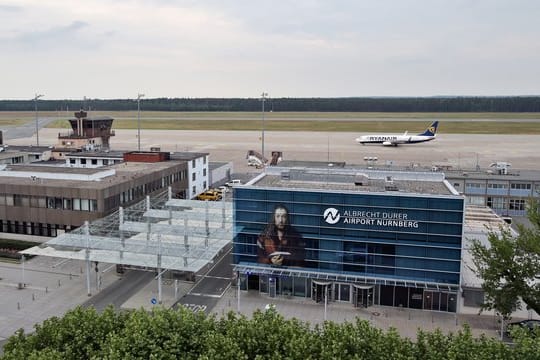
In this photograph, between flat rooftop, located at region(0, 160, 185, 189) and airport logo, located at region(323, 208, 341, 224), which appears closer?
airport logo, located at region(323, 208, 341, 224)

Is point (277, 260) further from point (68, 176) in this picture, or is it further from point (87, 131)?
point (87, 131)

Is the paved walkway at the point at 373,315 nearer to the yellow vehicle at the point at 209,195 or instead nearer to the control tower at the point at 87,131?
the yellow vehicle at the point at 209,195

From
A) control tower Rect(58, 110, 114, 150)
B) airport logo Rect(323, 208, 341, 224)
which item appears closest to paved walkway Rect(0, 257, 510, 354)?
airport logo Rect(323, 208, 341, 224)

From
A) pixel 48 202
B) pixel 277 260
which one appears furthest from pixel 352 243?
pixel 48 202

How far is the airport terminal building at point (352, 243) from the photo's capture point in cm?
3909

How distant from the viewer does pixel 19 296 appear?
1623 inches

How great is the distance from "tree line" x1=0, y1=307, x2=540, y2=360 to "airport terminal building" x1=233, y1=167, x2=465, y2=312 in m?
15.2

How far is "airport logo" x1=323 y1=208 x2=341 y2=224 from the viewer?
4075 cm

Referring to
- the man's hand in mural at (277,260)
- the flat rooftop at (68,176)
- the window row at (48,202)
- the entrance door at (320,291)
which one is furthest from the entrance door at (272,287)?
the flat rooftop at (68,176)

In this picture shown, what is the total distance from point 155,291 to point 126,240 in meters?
5.93

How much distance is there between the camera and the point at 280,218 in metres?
42.0

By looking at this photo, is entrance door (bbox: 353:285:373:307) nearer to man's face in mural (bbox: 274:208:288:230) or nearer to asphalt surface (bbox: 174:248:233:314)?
man's face in mural (bbox: 274:208:288:230)

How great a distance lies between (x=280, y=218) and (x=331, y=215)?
4.37m

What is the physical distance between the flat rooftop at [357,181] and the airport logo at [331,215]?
230 centimetres
